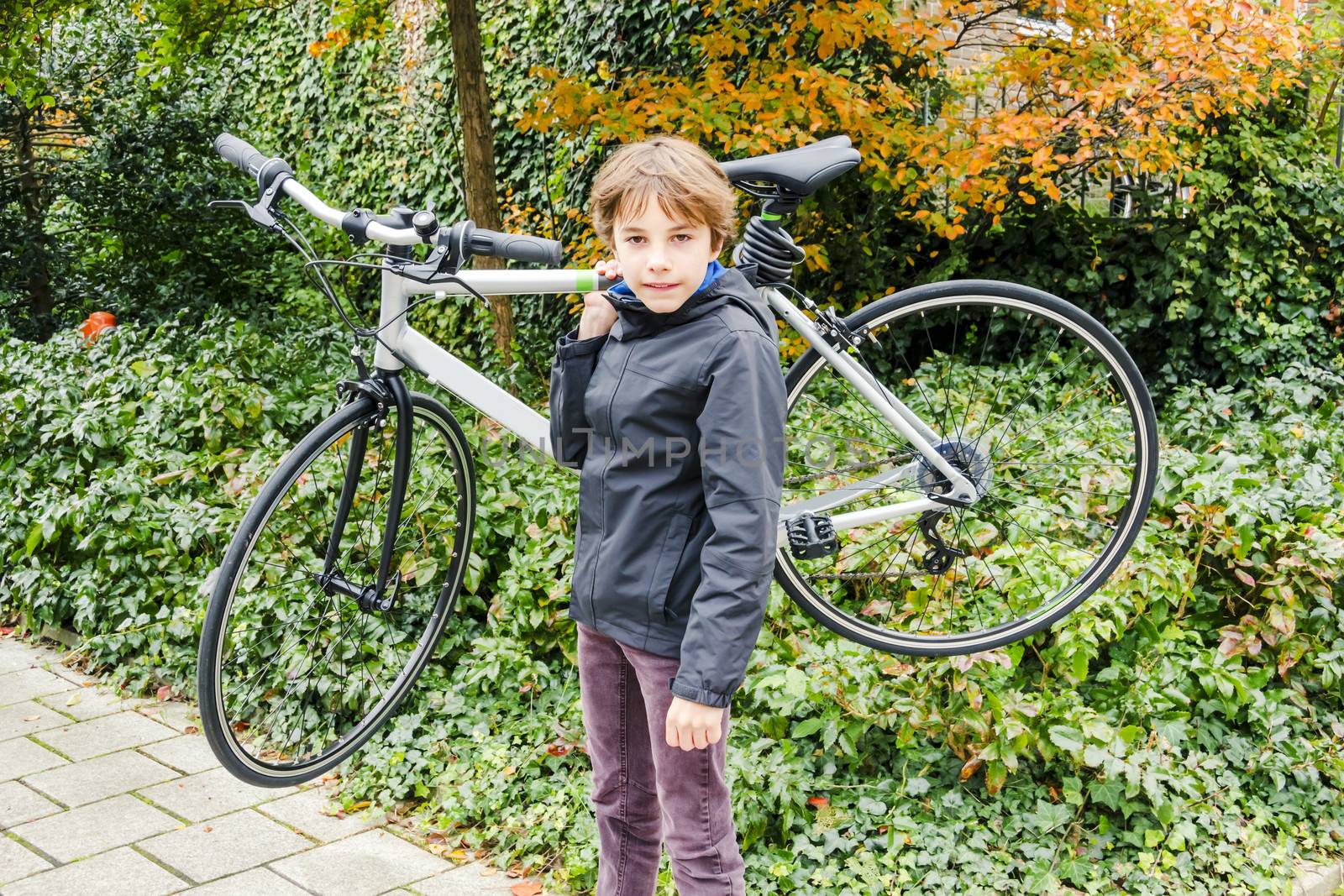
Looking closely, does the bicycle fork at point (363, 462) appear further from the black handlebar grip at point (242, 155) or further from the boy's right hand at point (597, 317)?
the boy's right hand at point (597, 317)

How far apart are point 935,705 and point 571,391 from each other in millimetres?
1438

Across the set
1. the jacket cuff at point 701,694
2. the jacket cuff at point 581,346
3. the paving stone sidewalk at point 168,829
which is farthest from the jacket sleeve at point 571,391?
the paving stone sidewalk at point 168,829

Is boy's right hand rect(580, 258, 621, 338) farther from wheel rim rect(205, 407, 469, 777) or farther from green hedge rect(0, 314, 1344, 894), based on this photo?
green hedge rect(0, 314, 1344, 894)

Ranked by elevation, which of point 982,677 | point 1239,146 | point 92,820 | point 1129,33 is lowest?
point 92,820

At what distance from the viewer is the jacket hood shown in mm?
1912

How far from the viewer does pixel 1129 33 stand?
511 cm

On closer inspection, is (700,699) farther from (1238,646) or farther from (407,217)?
(1238,646)

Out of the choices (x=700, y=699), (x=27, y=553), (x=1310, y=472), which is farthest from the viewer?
(x=27, y=553)

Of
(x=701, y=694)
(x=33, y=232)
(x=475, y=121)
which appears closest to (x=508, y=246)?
(x=701, y=694)

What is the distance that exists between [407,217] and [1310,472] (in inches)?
119

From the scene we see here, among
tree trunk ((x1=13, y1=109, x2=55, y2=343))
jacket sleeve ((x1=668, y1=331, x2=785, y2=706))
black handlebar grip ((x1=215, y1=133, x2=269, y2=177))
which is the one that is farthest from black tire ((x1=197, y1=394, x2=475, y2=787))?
tree trunk ((x1=13, y1=109, x2=55, y2=343))

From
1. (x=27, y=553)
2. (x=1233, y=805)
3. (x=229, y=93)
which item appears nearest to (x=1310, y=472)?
(x=1233, y=805)

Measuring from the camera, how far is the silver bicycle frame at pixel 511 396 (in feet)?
8.31

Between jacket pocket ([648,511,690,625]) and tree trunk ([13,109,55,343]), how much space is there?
738cm
